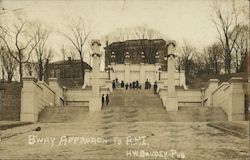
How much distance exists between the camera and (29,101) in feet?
76.1

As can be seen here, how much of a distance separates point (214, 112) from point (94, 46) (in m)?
7.27

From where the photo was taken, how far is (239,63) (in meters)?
44.4

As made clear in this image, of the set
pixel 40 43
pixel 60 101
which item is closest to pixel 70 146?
pixel 60 101

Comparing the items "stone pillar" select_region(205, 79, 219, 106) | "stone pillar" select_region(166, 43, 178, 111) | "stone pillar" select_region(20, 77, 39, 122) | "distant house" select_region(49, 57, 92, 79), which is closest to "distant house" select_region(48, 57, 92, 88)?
"distant house" select_region(49, 57, 92, 79)

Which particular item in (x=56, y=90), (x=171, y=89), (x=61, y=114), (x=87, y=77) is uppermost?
(x=87, y=77)

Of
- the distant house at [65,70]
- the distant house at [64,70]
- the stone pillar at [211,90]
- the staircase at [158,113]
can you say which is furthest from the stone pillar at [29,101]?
the distant house at [64,70]

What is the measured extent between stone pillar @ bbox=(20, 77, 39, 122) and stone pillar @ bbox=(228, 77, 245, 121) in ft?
32.4

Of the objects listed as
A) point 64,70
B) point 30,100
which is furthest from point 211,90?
point 64,70

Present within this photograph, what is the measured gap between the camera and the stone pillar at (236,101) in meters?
22.4

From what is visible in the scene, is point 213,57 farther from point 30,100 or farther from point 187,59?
point 30,100

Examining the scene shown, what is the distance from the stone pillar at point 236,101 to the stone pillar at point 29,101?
389 inches

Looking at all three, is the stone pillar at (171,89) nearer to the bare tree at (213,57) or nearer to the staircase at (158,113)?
the staircase at (158,113)

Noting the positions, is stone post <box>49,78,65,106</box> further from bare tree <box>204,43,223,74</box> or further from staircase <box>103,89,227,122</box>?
bare tree <box>204,43,223,74</box>

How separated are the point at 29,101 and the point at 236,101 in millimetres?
10429
